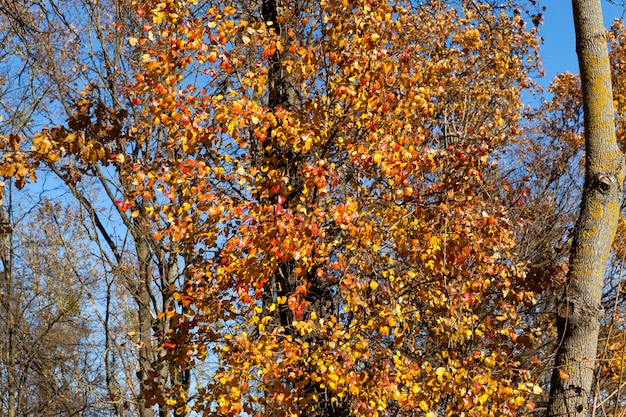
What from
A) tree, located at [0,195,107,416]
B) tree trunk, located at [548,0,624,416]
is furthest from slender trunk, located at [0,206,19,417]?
tree trunk, located at [548,0,624,416]

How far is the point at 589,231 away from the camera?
444 centimetres

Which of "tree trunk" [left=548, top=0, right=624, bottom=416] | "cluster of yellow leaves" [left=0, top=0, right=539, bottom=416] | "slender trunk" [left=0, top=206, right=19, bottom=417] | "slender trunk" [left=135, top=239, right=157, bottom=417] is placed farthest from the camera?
"slender trunk" [left=0, top=206, right=19, bottom=417]

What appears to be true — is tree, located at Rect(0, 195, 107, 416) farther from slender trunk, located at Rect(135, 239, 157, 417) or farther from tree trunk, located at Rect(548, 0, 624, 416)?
tree trunk, located at Rect(548, 0, 624, 416)

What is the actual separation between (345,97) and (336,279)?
1.72m

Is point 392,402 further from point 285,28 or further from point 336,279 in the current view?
point 285,28

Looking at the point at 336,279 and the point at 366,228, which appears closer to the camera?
the point at 366,228

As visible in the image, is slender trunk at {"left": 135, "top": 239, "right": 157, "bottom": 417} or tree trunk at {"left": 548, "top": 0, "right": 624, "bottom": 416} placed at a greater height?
slender trunk at {"left": 135, "top": 239, "right": 157, "bottom": 417}

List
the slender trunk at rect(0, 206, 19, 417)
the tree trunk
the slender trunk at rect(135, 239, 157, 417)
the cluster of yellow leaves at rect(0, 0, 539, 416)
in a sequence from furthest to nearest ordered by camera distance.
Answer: the slender trunk at rect(0, 206, 19, 417), the slender trunk at rect(135, 239, 157, 417), the cluster of yellow leaves at rect(0, 0, 539, 416), the tree trunk

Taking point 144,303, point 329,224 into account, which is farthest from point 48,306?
point 329,224

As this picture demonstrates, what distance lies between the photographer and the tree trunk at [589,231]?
13.7 feet

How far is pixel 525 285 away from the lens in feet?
23.0

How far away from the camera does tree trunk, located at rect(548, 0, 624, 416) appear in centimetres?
418

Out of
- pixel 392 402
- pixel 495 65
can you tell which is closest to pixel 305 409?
pixel 392 402

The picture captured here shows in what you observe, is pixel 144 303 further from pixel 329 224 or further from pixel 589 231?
pixel 589 231
